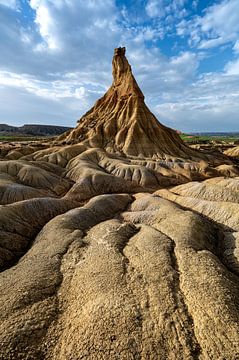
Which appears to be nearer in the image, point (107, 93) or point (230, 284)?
point (230, 284)

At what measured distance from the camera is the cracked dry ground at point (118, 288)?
969cm

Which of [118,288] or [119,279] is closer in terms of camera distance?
[118,288]

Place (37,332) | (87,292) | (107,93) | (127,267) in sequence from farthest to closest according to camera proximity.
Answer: (107,93) < (127,267) < (87,292) < (37,332)

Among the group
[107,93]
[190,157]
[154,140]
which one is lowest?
[190,157]

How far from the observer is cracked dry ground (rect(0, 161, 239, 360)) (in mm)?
9688

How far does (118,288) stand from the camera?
12508 millimetres

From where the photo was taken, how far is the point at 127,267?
565 inches

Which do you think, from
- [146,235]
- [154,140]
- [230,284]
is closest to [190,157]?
[154,140]

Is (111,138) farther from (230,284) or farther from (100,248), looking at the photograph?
(230,284)

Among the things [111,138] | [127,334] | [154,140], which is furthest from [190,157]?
[127,334]

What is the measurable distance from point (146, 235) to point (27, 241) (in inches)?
369

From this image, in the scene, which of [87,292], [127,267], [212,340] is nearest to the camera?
[212,340]

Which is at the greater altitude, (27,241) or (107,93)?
(107,93)

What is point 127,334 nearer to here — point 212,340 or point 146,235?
point 212,340
